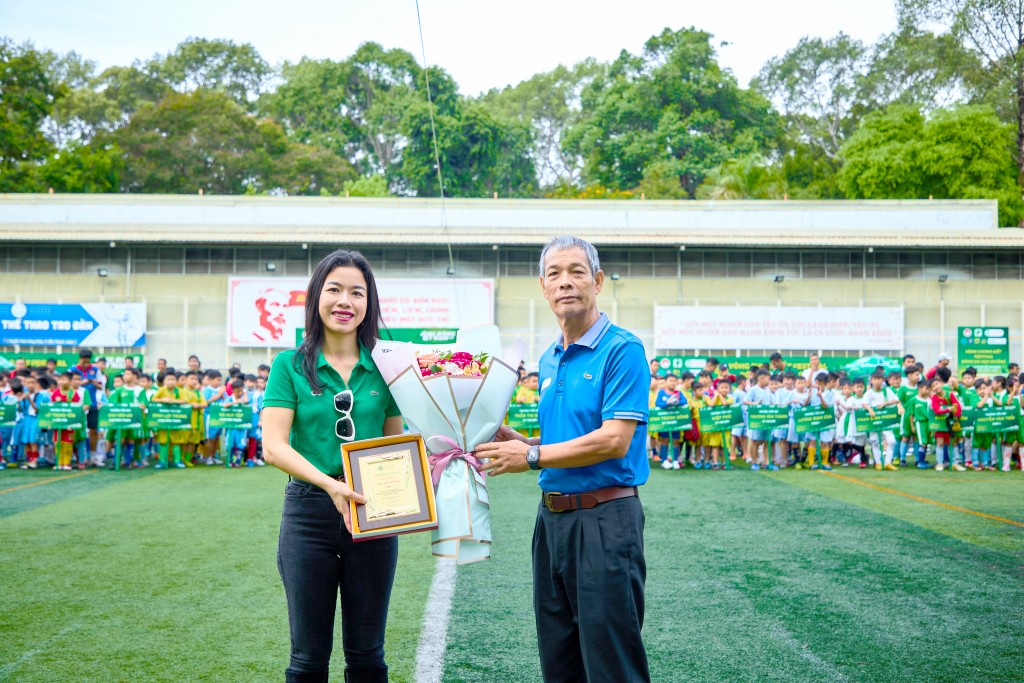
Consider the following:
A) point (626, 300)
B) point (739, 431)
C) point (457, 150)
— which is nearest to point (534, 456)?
point (739, 431)

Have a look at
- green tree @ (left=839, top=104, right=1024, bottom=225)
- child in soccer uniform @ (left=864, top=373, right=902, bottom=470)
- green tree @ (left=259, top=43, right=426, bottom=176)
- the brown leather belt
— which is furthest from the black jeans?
green tree @ (left=259, top=43, right=426, bottom=176)

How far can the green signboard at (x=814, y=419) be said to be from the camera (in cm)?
1572

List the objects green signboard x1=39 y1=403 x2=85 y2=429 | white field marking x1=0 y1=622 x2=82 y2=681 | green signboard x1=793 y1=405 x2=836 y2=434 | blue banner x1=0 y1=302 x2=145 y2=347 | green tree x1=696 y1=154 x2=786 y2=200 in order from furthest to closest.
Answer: green tree x1=696 y1=154 x2=786 y2=200, blue banner x1=0 y1=302 x2=145 y2=347, green signboard x1=793 y1=405 x2=836 y2=434, green signboard x1=39 y1=403 x2=85 y2=429, white field marking x1=0 y1=622 x2=82 y2=681

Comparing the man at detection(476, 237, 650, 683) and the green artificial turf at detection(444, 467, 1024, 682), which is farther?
the green artificial turf at detection(444, 467, 1024, 682)

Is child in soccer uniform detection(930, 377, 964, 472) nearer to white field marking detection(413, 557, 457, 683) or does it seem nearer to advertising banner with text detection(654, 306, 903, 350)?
advertising banner with text detection(654, 306, 903, 350)

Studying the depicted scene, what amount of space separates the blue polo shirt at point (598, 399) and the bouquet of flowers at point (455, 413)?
208mm

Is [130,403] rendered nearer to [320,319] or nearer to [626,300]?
[320,319]

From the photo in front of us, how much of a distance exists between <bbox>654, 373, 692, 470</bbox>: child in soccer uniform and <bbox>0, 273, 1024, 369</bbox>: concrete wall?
32.7 feet

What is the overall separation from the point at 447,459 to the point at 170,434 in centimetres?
1380

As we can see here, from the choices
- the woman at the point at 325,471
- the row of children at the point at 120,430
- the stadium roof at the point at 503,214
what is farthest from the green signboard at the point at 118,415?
the woman at the point at 325,471

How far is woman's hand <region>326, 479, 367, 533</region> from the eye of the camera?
3346 millimetres

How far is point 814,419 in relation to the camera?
51.9ft

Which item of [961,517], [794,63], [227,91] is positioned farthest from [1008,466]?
[227,91]

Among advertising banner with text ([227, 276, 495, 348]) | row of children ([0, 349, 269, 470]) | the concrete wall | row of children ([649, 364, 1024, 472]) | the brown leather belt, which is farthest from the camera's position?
the concrete wall
